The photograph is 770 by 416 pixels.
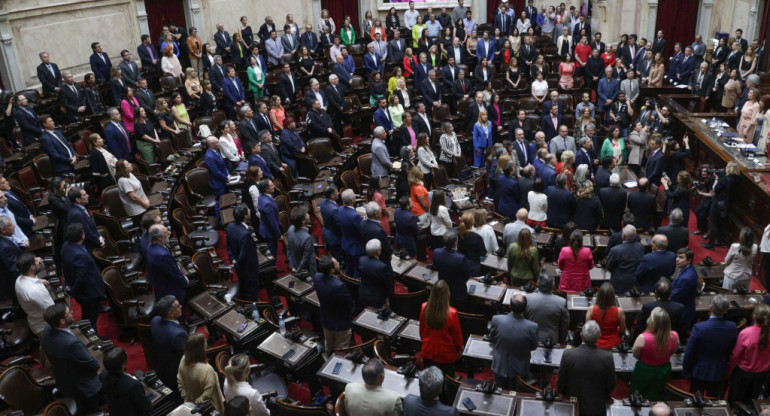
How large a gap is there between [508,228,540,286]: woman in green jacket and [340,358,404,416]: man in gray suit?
289 cm

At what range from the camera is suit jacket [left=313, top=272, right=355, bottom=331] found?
243 inches

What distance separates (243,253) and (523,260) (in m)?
3.17

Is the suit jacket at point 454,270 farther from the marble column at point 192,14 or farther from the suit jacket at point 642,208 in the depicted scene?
the marble column at point 192,14

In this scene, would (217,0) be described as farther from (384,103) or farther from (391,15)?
(384,103)

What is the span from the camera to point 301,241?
7332 millimetres

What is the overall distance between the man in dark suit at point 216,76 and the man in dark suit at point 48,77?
291cm

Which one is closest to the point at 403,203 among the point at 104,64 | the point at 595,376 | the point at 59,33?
the point at 595,376

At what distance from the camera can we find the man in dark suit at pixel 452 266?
666 centimetres

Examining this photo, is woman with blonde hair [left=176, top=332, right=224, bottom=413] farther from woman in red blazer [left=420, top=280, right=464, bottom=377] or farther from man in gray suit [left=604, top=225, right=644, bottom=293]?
man in gray suit [left=604, top=225, right=644, bottom=293]

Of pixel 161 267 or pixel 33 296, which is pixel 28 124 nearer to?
pixel 33 296

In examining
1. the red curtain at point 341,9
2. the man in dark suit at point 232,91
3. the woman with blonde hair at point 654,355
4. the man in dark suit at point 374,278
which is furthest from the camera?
the red curtain at point 341,9

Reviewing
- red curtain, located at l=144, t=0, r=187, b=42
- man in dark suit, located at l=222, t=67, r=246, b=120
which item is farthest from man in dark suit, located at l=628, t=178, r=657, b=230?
red curtain, located at l=144, t=0, r=187, b=42

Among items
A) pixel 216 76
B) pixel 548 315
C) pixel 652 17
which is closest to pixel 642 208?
pixel 548 315

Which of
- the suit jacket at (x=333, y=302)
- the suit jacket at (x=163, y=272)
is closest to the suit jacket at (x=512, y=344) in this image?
the suit jacket at (x=333, y=302)
